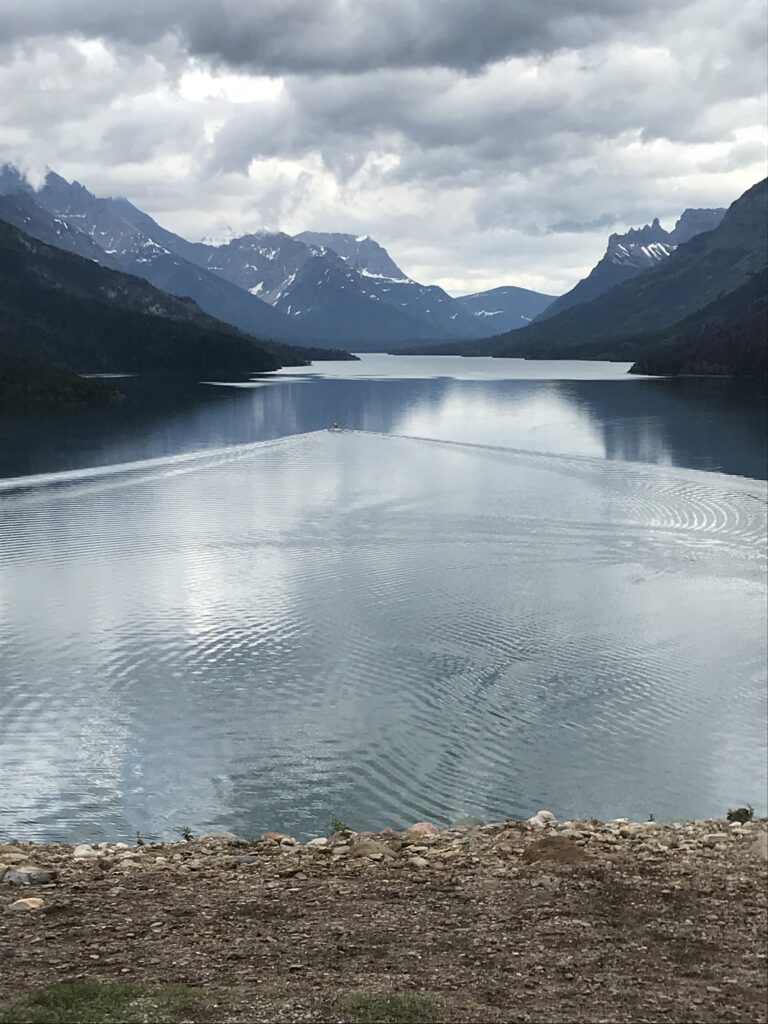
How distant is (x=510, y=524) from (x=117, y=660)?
35.2 meters

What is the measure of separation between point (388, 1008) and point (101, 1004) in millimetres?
3458

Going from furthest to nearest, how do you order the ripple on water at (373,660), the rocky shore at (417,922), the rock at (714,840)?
the ripple on water at (373,660) → the rock at (714,840) → the rocky shore at (417,922)

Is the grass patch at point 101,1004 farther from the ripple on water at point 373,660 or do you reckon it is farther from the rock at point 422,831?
the ripple on water at point 373,660

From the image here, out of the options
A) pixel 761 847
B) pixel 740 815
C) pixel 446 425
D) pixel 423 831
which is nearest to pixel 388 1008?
pixel 423 831

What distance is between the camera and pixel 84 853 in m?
20.4

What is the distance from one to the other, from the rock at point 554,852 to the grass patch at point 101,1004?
8.29m

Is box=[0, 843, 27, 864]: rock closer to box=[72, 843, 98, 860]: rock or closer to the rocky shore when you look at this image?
the rocky shore

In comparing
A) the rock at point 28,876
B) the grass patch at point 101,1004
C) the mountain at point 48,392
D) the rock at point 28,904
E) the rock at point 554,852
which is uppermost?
the mountain at point 48,392

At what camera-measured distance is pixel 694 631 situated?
44219 mm

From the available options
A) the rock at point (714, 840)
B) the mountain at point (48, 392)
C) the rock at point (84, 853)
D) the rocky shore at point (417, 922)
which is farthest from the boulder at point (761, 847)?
the mountain at point (48, 392)

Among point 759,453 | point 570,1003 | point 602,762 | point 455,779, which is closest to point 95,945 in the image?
point 570,1003

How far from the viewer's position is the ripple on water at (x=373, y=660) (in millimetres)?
28688

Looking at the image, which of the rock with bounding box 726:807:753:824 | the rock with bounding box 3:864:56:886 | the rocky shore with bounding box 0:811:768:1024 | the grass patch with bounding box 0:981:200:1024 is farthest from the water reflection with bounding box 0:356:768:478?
the grass patch with bounding box 0:981:200:1024

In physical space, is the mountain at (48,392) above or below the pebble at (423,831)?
above
